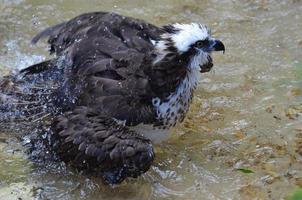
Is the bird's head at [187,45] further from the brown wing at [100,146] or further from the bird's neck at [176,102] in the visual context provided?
the brown wing at [100,146]

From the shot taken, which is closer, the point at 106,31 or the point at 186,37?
the point at 186,37

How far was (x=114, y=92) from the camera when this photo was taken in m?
6.30

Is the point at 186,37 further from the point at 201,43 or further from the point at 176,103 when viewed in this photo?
the point at 176,103

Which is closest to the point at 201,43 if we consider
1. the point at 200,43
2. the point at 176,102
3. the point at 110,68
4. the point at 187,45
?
the point at 200,43

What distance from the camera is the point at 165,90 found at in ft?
20.9

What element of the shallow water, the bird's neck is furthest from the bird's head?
the shallow water

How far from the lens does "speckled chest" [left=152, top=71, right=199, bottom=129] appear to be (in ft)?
21.0


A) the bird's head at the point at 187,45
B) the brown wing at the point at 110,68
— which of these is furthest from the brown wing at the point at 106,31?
the bird's head at the point at 187,45

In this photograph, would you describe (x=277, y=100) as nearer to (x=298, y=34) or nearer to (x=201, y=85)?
(x=201, y=85)

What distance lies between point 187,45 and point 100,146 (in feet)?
3.95

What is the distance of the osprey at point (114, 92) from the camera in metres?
6.01

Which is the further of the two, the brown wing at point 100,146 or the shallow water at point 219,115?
the shallow water at point 219,115

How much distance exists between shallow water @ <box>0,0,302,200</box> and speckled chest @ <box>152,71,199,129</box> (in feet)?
1.61

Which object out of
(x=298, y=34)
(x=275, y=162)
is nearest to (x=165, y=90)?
(x=275, y=162)
